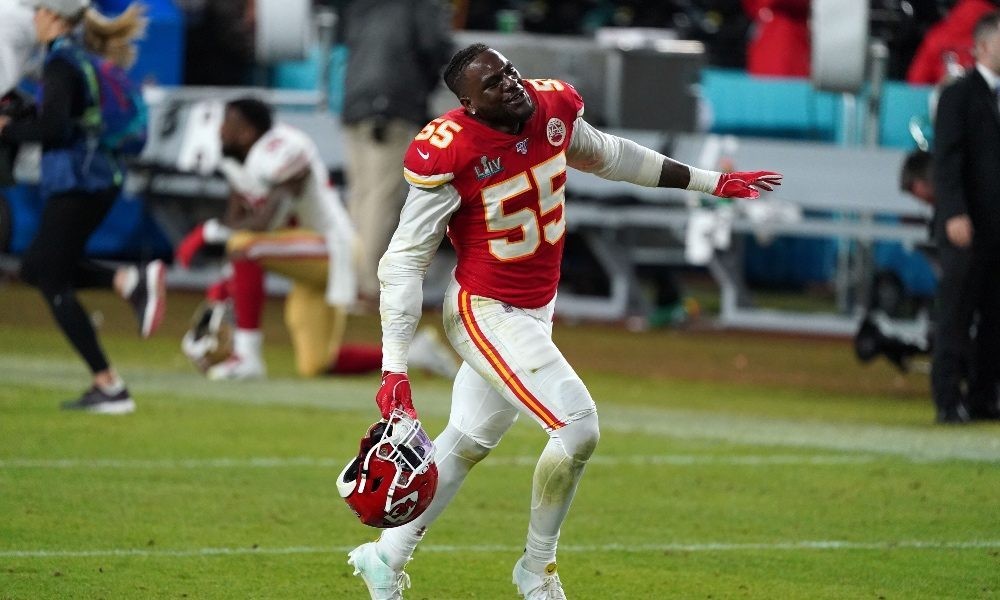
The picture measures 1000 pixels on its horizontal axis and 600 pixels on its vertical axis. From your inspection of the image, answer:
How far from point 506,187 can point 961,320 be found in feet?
18.3

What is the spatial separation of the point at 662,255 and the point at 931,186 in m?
5.43

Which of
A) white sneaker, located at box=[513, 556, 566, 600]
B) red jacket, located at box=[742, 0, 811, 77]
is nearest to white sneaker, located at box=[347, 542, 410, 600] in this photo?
white sneaker, located at box=[513, 556, 566, 600]

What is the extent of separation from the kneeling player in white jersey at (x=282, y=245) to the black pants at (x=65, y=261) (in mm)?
2027

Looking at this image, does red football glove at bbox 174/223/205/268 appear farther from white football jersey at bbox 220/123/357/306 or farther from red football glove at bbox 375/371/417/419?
red football glove at bbox 375/371/417/419

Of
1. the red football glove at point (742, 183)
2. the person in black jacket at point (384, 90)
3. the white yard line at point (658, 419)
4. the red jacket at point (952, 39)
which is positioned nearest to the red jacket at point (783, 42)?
the red jacket at point (952, 39)

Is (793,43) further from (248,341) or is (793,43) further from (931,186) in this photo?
(248,341)

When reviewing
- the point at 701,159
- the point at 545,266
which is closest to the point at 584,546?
the point at 545,266

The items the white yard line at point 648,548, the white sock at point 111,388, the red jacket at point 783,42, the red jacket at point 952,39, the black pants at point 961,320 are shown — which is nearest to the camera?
the white yard line at point 648,548

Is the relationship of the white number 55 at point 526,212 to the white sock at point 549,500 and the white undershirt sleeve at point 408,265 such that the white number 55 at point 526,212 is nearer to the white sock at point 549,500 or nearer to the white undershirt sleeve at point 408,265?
the white undershirt sleeve at point 408,265

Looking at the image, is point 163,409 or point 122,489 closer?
point 122,489

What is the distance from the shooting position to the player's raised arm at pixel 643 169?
6488 mm

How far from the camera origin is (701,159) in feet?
50.9

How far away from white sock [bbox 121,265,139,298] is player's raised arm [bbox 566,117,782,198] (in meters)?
5.07

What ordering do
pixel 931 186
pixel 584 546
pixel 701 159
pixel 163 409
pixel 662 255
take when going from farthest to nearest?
pixel 662 255, pixel 701 159, pixel 931 186, pixel 163 409, pixel 584 546
